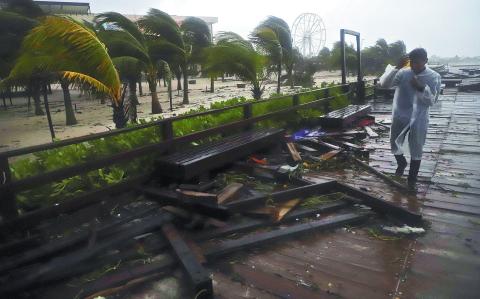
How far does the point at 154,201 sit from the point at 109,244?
1.24 m

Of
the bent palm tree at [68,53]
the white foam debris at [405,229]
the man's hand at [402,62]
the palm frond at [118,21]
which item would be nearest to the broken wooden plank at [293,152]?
the man's hand at [402,62]

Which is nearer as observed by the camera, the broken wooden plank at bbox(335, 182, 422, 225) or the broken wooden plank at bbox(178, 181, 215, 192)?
the broken wooden plank at bbox(335, 182, 422, 225)

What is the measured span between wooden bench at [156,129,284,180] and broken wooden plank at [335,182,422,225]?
209cm

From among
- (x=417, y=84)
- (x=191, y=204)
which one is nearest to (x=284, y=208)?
(x=191, y=204)

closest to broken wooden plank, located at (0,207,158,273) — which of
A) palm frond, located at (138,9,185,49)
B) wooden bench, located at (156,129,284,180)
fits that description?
wooden bench, located at (156,129,284,180)

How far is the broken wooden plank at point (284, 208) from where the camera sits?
158 inches

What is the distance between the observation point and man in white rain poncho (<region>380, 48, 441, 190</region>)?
196 inches

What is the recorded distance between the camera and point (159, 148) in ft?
16.8

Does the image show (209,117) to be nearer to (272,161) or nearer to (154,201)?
(272,161)

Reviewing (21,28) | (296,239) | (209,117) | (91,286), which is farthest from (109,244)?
(21,28)

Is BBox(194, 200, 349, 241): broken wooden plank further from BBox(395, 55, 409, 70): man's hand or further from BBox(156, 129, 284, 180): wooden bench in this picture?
BBox(395, 55, 409, 70): man's hand

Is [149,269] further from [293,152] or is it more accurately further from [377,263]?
[293,152]

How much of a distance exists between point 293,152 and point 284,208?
8.67 feet

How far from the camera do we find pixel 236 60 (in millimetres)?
12516
